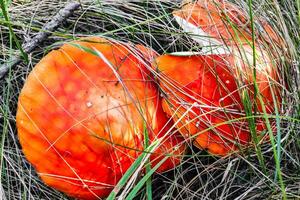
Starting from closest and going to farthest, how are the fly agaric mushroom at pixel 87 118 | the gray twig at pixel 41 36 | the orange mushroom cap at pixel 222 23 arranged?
1. the fly agaric mushroom at pixel 87 118
2. the orange mushroom cap at pixel 222 23
3. the gray twig at pixel 41 36

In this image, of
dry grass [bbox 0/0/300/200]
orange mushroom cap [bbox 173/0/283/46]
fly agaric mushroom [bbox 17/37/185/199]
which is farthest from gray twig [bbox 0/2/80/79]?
orange mushroom cap [bbox 173/0/283/46]

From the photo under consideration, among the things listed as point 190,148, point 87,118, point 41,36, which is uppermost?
point 41,36

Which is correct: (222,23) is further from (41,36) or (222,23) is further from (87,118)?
(41,36)

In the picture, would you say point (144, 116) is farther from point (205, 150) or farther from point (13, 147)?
point (13, 147)

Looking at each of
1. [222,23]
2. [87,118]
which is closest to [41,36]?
[87,118]

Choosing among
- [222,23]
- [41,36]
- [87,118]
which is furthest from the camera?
[41,36]

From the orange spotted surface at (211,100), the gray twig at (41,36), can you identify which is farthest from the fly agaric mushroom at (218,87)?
the gray twig at (41,36)

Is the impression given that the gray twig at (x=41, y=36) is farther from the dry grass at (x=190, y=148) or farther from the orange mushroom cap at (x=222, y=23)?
the orange mushroom cap at (x=222, y=23)
